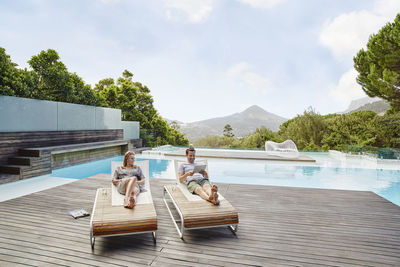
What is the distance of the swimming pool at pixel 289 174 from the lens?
6.51 m

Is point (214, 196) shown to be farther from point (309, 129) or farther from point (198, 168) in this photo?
point (309, 129)

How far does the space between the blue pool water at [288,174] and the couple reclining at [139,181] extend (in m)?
3.22

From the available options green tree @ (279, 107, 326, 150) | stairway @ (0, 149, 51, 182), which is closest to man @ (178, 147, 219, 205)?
stairway @ (0, 149, 51, 182)

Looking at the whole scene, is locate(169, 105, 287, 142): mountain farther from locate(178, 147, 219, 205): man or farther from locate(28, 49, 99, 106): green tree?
locate(178, 147, 219, 205): man

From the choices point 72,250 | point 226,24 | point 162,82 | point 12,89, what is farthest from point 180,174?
point 162,82

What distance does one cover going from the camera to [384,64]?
1125 centimetres

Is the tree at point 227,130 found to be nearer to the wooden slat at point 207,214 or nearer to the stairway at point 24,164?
the stairway at point 24,164

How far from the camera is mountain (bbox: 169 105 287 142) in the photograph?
42000mm

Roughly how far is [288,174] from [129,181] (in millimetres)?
6221

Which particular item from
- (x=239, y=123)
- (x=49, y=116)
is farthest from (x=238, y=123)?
(x=49, y=116)

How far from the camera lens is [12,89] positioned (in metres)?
7.31

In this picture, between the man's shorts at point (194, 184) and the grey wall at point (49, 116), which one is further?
the grey wall at point (49, 116)

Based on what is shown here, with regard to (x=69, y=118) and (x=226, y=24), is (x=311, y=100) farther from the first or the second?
(x=69, y=118)

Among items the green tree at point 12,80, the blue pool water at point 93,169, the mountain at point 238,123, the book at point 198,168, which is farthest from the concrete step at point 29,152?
the mountain at point 238,123
